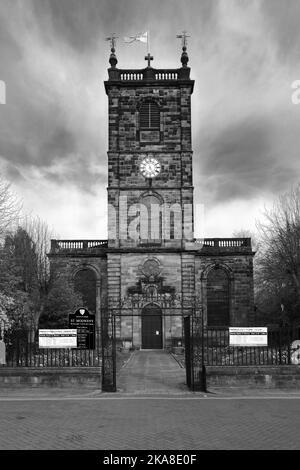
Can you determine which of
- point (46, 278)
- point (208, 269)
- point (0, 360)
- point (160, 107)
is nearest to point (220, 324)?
point (208, 269)

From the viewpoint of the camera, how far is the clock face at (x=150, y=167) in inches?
1453

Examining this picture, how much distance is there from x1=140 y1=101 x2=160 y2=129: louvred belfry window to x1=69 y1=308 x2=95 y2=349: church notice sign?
934 inches

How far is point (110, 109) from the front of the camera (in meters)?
37.5

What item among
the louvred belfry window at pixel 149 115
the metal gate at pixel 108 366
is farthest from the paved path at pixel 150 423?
the louvred belfry window at pixel 149 115

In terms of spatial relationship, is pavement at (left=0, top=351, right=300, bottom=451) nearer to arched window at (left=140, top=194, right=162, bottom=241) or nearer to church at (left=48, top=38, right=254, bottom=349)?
church at (left=48, top=38, right=254, bottom=349)

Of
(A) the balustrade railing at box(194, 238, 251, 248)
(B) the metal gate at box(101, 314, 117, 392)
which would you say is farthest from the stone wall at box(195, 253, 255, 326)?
(B) the metal gate at box(101, 314, 117, 392)

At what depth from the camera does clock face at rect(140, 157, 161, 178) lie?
36.9m

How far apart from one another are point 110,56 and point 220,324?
23.0 metres

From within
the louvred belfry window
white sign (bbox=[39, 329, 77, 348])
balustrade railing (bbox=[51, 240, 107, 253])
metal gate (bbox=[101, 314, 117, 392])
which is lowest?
metal gate (bbox=[101, 314, 117, 392])

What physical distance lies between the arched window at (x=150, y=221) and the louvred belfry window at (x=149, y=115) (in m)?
6.23

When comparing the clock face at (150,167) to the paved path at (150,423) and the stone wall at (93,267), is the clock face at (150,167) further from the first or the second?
the paved path at (150,423)

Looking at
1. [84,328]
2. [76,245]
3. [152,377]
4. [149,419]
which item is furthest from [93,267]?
[149,419]

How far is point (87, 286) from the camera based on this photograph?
125ft
